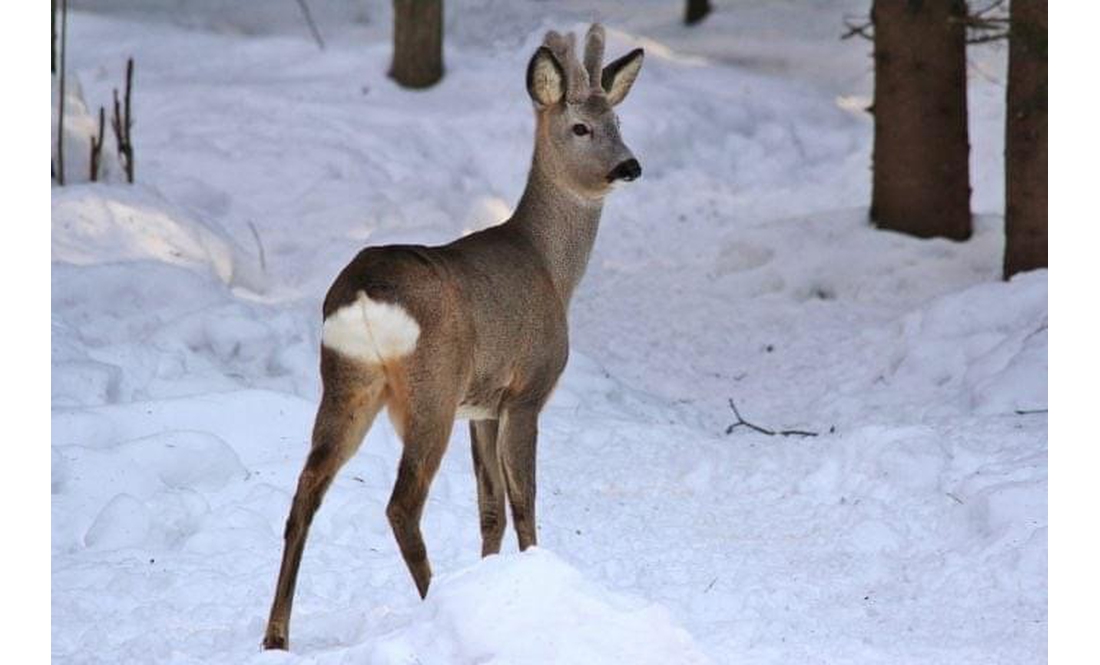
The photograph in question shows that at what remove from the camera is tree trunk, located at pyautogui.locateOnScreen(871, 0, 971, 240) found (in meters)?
12.9

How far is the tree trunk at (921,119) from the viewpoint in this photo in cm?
1285

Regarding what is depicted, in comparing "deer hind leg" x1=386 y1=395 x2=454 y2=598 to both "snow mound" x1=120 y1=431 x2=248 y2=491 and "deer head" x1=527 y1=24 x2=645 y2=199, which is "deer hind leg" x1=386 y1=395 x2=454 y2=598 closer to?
"deer head" x1=527 y1=24 x2=645 y2=199

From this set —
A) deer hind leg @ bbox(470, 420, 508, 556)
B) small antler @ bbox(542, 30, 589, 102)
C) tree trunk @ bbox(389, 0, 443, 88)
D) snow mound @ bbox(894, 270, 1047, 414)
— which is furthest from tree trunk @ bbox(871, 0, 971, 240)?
deer hind leg @ bbox(470, 420, 508, 556)

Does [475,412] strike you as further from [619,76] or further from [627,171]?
[619,76]

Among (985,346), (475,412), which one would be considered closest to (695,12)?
(985,346)

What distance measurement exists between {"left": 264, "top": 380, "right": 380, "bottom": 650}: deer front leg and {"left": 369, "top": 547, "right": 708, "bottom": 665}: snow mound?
0.64 m

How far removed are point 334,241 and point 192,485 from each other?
5.17 m

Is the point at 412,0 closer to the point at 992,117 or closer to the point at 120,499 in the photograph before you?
the point at 992,117

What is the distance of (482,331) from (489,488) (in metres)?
0.81

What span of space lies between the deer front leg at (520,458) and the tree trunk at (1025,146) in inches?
208

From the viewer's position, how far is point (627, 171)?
7.25m

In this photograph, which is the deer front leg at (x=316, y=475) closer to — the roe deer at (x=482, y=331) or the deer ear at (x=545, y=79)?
the roe deer at (x=482, y=331)

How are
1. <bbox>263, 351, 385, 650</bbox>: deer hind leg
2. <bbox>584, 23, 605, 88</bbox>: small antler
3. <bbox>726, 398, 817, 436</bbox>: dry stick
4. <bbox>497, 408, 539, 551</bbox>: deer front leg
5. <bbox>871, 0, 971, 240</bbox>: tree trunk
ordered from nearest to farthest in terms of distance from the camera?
1. <bbox>263, 351, 385, 650</bbox>: deer hind leg
2. <bbox>497, 408, 539, 551</bbox>: deer front leg
3. <bbox>584, 23, 605, 88</bbox>: small antler
4. <bbox>726, 398, 817, 436</bbox>: dry stick
5. <bbox>871, 0, 971, 240</bbox>: tree trunk

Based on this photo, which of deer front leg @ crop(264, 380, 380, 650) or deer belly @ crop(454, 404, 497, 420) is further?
deer belly @ crop(454, 404, 497, 420)
